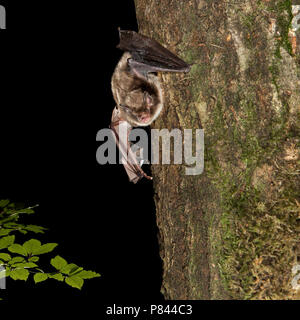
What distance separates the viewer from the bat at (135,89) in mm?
2047

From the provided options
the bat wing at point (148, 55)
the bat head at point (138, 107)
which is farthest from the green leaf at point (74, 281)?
the bat wing at point (148, 55)

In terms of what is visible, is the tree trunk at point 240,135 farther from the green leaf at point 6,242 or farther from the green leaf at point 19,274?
the green leaf at point 6,242

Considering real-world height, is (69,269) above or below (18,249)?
below

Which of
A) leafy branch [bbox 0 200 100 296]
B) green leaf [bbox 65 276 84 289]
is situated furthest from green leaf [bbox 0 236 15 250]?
green leaf [bbox 65 276 84 289]

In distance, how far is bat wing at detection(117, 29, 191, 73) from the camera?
1774 mm

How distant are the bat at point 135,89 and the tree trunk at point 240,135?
0.67 feet

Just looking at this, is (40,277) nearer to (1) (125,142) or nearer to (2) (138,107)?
(1) (125,142)

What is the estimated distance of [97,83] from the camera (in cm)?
524

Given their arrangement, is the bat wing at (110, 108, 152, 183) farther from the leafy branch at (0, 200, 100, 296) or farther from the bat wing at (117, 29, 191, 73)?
the leafy branch at (0, 200, 100, 296)

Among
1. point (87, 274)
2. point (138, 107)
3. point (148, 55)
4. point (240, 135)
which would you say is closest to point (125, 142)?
point (138, 107)

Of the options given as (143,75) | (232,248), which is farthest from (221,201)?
(143,75)

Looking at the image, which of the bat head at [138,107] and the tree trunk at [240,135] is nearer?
the tree trunk at [240,135]

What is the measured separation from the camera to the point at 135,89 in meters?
2.40

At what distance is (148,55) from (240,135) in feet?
2.63
